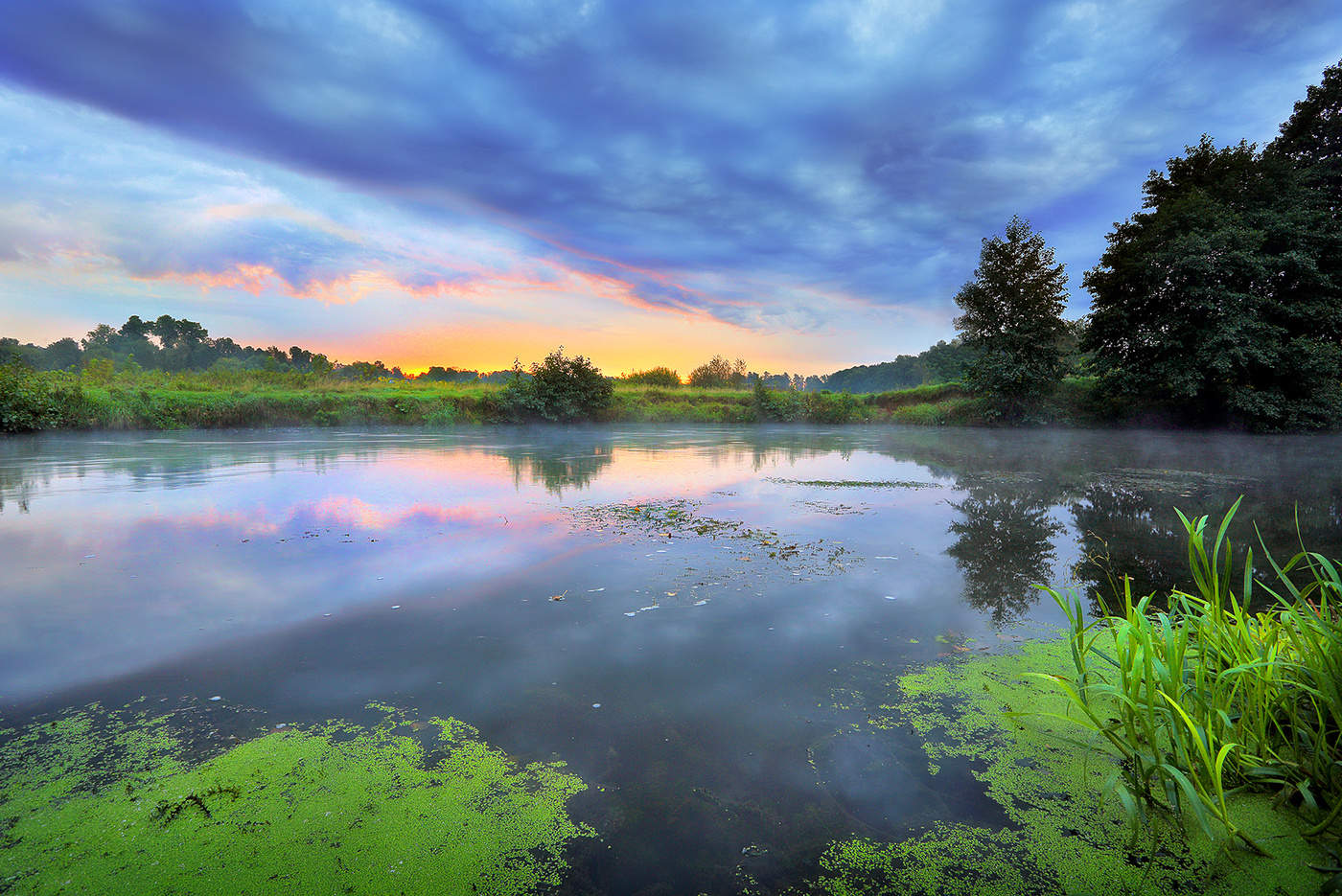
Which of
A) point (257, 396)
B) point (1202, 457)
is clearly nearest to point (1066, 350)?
point (1202, 457)

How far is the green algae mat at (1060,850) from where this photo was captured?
1.75 m

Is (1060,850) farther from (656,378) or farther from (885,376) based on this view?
(885,376)

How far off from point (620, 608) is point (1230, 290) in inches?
965

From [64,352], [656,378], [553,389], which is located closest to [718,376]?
[656,378]

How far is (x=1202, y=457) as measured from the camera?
1418cm

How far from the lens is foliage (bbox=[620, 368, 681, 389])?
140 feet

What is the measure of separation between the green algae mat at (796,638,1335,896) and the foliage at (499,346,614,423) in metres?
28.0

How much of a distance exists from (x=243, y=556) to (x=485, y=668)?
354 cm

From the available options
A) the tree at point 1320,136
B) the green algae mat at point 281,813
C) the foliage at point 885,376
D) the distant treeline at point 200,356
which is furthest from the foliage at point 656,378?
the green algae mat at point 281,813

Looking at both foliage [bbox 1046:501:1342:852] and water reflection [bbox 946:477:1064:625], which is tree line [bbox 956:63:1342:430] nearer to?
water reflection [bbox 946:477:1064:625]

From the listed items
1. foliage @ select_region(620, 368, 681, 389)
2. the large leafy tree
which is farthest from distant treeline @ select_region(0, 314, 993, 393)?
the large leafy tree

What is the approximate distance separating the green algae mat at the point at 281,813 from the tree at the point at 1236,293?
24.7m

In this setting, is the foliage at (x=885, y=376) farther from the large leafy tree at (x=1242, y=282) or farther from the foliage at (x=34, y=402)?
the foliage at (x=34, y=402)

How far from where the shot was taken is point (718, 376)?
161ft
